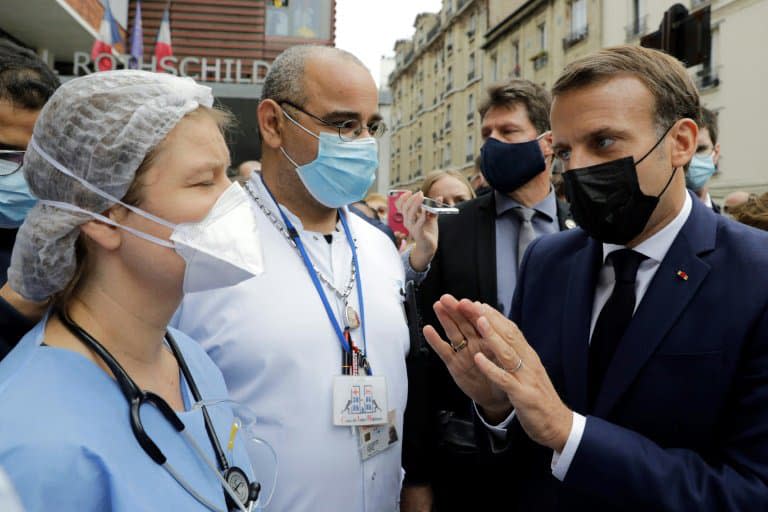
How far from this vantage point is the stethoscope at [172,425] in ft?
4.40

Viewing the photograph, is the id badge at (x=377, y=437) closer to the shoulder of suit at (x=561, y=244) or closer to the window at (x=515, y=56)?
the shoulder of suit at (x=561, y=244)

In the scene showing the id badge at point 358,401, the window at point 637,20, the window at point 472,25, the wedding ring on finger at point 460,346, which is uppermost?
Result: the window at point 472,25

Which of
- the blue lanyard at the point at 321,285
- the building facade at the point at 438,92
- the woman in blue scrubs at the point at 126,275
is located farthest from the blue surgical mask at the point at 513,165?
the building facade at the point at 438,92

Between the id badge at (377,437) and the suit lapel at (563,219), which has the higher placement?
the suit lapel at (563,219)

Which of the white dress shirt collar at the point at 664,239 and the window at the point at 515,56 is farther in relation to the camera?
the window at the point at 515,56

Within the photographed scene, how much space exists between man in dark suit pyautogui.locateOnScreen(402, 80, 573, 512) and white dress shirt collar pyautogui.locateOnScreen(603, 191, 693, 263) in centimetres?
106

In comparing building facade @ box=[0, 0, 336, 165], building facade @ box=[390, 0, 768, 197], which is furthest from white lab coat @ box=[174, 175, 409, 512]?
building facade @ box=[0, 0, 336, 165]

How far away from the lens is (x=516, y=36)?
104 feet

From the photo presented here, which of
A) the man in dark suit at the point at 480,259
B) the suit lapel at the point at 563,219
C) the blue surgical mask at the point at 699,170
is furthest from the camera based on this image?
the blue surgical mask at the point at 699,170

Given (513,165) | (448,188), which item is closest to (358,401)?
(513,165)

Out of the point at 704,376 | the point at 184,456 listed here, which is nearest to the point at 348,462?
the point at 184,456

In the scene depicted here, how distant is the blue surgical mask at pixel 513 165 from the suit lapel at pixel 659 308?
1.59 m

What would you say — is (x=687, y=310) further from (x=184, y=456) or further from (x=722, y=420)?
(x=184, y=456)

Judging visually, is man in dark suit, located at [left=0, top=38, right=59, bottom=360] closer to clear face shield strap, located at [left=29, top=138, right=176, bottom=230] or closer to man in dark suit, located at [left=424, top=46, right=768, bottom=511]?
clear face shield strap, located at [left=29, top=138, right=176, bottom=230]
